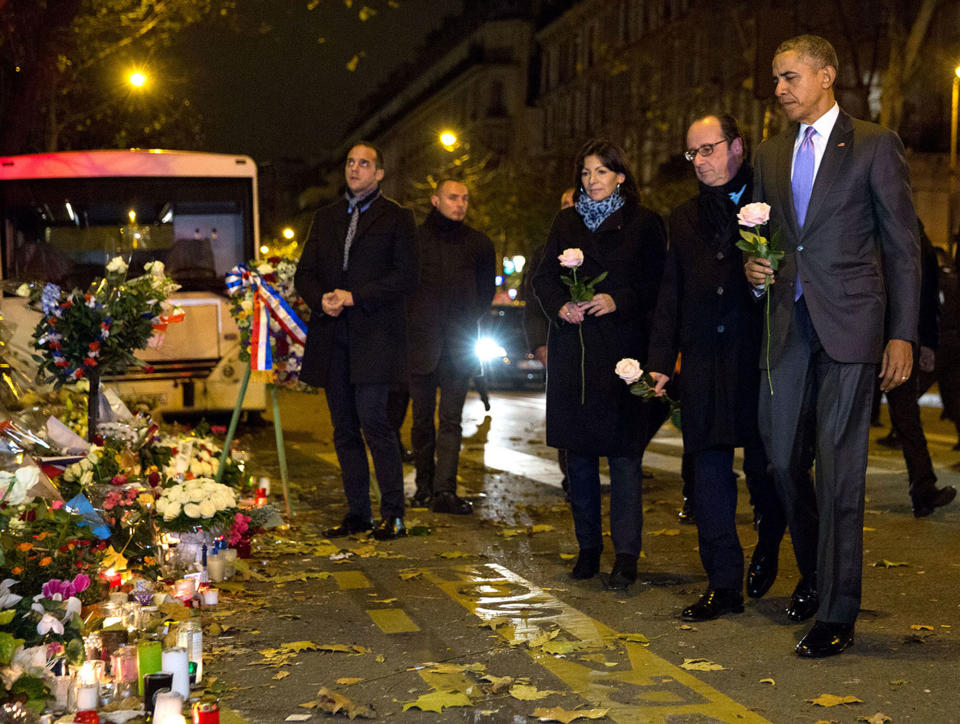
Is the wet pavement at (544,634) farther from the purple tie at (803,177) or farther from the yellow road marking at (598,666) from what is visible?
the purple tie at (803,177)

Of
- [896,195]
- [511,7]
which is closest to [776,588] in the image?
[896,195]

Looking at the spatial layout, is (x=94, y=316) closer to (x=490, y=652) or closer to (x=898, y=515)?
(x=490, y=652)

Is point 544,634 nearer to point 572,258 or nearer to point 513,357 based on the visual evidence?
point 572,258

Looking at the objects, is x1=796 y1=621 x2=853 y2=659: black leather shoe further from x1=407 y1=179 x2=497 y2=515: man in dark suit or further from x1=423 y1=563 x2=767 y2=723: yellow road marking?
x1=407 y1=179 x2=497 y2=515: man in dark suit

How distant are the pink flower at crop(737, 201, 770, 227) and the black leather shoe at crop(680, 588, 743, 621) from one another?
162 cm

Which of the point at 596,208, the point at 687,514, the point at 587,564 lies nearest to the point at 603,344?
the point at 596,208

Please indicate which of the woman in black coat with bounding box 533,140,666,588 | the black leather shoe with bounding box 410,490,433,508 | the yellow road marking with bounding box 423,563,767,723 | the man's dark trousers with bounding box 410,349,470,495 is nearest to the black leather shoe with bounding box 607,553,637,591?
the woman in black coat with bounding box 533,140,666,588

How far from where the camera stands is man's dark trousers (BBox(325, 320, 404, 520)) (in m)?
7.66

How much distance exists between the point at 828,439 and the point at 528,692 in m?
1.57

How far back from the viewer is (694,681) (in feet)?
15.3

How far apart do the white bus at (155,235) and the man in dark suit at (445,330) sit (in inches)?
245

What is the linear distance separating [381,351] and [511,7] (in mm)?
82382

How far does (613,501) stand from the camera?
6.41 metres

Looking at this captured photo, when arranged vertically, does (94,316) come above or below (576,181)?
below
